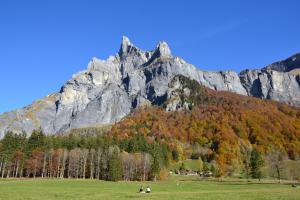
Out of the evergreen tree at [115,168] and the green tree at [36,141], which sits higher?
the green tree at [36,141]

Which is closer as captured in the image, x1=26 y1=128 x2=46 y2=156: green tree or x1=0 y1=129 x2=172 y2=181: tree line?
x1=0 y1=129 x2=172 y2=181: tree line

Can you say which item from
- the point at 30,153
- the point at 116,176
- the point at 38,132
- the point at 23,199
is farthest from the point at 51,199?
the point at 38,132

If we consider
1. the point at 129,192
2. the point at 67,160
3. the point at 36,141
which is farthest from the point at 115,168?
the point at 129,192

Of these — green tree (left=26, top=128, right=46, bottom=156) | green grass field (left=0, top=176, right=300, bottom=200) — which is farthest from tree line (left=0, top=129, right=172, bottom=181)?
green grass field (left=0, top=176, right=300, bottom=200)

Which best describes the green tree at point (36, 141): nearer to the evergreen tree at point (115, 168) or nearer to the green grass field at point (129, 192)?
the evergreen tree at point (115, 168)

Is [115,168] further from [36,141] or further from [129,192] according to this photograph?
[129,192]

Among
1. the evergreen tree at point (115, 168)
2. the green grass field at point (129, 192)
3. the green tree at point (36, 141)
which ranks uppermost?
the green tree at point (36, 141)

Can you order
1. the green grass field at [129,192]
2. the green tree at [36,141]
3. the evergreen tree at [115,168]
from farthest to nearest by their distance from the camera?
the green tree at [36,141], the evergreen tree at [115,168], the green grass field at [129,192]

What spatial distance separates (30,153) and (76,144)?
71.9ft

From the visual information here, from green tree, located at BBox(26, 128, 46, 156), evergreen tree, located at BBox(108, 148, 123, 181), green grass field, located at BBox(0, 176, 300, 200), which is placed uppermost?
green tree, located at BBox(26, 128, 46, 156)

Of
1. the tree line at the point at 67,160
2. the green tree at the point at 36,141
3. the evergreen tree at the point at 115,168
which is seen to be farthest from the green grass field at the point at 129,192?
the green tree at the point at 36,141

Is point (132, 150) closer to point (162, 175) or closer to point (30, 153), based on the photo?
point (162, 175)

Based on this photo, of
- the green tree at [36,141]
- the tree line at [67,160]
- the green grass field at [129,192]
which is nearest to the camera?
the green grass field at [129,192]

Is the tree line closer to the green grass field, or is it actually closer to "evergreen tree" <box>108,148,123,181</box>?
"evergreen tree" <box>108,148,123,181</box>
